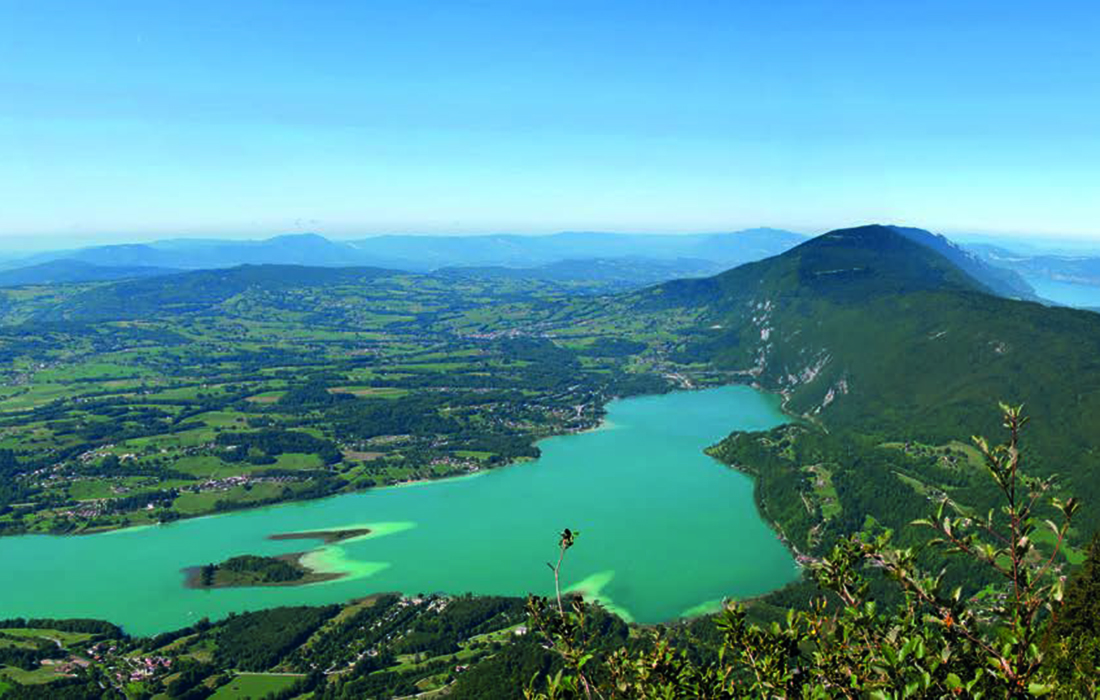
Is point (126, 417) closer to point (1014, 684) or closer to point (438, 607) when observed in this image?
point (438, 607)

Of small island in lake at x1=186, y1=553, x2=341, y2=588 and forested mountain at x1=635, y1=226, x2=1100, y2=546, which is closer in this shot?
small island in lake at x1=186, y1=553, x2=341, y2=588

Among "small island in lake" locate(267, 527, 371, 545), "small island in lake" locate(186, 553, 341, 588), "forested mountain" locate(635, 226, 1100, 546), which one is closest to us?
"small island in lake" locate(186, 553, 341, 588)

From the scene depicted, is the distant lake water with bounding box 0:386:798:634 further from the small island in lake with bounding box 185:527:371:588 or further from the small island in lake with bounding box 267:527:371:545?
the small island in lake with bounding box 267:527:371:545

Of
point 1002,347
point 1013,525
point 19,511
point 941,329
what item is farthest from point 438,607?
point 941,329

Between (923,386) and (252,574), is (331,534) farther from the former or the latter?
(923,386)

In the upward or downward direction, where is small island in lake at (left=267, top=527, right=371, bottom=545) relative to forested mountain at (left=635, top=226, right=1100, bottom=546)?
downward

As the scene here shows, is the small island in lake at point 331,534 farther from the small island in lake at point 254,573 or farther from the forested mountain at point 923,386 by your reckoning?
the forested mountain at point 923,386

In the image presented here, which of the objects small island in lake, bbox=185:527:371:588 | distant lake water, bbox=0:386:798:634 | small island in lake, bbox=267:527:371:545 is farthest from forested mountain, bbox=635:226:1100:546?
small island in lake, bbox=185:527:371:588

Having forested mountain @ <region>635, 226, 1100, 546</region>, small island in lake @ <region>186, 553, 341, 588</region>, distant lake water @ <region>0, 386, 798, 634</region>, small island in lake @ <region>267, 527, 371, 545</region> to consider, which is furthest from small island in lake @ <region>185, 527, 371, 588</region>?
forested mountain @ <region>635, 226, 1100, 546</region>

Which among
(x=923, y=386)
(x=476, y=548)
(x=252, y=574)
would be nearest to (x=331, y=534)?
(x=252, y=574)

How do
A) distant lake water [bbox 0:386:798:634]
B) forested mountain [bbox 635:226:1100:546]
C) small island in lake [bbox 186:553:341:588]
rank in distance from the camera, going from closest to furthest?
distant lake water [bbox 0:386:798:634], small island in lake [bbox 186:553:341:588], forested mountain [bbox 635:226:1100:546]
